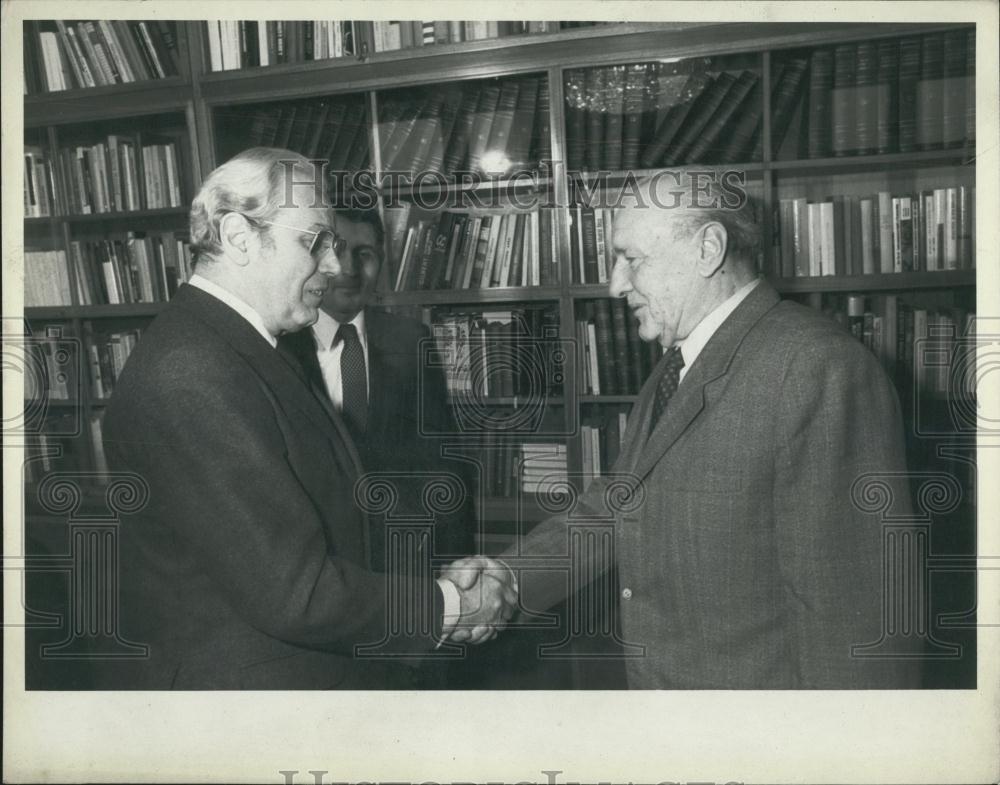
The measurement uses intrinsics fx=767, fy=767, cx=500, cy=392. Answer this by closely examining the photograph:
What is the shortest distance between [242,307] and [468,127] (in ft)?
2.31

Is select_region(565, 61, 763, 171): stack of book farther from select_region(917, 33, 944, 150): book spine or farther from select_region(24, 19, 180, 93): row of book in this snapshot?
select_region(24, 19, 180, 93): row of book

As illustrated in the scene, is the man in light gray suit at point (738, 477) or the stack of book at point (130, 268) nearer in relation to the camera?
the man in light gray suit at point (738, 477)

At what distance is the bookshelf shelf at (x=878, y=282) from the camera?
68.3 inches

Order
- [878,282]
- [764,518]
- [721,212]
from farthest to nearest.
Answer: [878,282] → [721,212] → [764,518]

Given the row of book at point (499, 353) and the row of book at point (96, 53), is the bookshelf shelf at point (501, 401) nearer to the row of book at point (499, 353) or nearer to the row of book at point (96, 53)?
the row of book at point (499, 353)

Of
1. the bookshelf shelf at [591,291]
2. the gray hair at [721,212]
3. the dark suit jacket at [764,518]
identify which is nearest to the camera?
the dark suit jacket at [764,518]

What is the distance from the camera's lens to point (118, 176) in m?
1.85

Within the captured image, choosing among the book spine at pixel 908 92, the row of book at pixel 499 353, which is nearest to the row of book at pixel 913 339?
the book spine at pixel 908 92

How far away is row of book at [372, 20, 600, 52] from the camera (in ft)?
6.11

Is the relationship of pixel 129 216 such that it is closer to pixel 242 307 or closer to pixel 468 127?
pixel 242 307

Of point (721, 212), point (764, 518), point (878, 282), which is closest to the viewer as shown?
point (764, 518)

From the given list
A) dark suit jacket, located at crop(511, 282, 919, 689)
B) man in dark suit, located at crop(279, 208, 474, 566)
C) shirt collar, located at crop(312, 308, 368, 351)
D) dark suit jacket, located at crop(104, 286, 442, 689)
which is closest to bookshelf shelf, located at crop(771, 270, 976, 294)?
dark suit jacket, located at crop(511, 282, 919, 689)

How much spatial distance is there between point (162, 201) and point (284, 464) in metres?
0.71

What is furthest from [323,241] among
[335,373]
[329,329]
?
[335,373]
